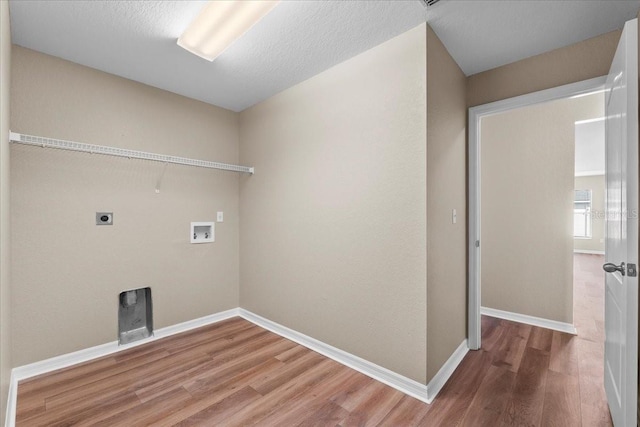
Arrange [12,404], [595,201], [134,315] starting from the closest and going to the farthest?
1. [12,404]
2. [134,315]
3. [595,201]

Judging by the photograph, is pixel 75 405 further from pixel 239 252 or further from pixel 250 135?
pixel 250 135

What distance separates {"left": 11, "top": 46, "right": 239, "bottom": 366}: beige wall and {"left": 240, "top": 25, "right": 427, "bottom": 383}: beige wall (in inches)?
27.1

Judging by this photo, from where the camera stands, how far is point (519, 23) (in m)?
1.92

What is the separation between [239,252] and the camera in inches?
141

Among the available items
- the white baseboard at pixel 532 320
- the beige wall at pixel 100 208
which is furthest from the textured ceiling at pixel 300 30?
the white baseboard at pixel 532 320

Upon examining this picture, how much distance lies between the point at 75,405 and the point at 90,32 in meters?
2.61

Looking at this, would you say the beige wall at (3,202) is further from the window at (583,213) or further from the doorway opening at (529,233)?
the window at (583,213)

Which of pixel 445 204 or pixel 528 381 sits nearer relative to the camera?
pixel 528 381

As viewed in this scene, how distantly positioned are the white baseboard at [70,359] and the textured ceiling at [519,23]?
11.8 feet

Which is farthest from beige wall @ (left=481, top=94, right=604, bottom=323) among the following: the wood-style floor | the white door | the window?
the window

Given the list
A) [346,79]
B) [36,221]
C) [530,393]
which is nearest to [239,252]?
[36,221]

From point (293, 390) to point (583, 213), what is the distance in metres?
8.54

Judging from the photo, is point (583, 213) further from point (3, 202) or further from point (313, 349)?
point (3, 202)

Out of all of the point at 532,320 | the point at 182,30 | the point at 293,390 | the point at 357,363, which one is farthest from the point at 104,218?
the point at 532,320
